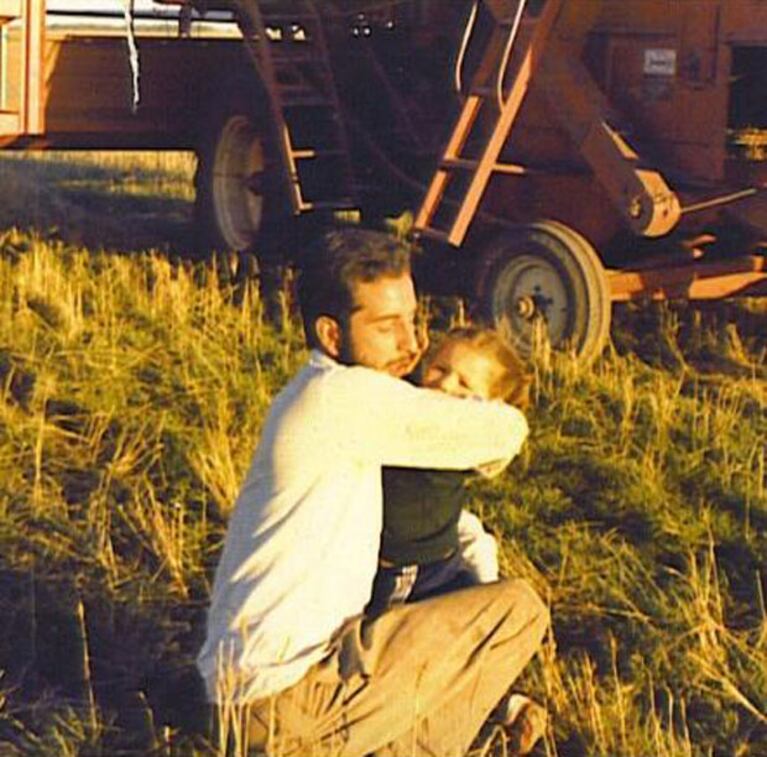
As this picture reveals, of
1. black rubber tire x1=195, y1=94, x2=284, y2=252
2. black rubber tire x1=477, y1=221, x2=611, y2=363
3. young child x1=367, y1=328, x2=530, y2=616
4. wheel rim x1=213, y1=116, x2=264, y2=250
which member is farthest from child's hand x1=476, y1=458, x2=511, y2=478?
wheel rim x1=213, y1=116, x2=264, y2=250

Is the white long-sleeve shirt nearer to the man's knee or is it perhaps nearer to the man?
the man

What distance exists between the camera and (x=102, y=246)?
514 inches

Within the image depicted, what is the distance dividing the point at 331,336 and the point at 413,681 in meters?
0.79

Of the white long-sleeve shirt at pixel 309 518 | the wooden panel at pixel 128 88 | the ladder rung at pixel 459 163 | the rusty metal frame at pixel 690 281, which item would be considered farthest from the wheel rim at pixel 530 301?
the white long-sleeve shirt at pixel 309 518

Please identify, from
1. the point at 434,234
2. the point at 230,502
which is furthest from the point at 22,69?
the point at 230,502

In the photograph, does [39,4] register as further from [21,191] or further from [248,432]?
[21,191]

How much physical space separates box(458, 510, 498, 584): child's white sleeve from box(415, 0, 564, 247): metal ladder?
4.52 meters

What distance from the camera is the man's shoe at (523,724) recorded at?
5039 mm

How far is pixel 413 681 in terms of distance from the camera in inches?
186

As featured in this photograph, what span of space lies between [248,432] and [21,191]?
9.56 m

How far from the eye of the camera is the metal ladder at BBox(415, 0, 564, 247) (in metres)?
9.78

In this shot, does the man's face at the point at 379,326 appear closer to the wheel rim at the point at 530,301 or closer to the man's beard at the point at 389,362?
the man's beard at the point at 389,362

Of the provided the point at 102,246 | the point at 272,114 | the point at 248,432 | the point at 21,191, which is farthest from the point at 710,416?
the point at 21,191

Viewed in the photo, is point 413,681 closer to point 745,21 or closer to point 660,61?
point 745,21
